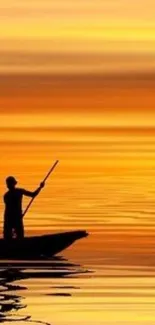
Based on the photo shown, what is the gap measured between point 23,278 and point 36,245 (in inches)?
167

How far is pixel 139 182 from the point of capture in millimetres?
78750

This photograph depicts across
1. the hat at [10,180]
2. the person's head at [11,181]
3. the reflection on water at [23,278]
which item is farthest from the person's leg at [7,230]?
the reflection on water at [23,278]

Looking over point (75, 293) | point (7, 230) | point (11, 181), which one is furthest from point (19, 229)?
point (75, 293)

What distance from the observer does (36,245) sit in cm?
4341

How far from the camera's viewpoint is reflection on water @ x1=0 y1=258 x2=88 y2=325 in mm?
33956

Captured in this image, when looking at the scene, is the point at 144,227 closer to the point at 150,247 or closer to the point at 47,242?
the point at 150,247

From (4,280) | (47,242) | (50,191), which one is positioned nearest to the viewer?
(4,280)

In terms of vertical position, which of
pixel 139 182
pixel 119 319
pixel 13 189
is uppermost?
pixel 139 182

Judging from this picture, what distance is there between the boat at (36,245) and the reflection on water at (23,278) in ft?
0.94

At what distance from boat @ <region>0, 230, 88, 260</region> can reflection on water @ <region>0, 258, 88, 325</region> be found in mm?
286

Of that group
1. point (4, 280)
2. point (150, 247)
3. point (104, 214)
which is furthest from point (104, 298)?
point (104, 214)

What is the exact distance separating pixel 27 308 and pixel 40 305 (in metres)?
0.42

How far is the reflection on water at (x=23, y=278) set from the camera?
3396cm

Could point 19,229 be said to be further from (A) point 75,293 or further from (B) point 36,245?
(A) point 75,293
